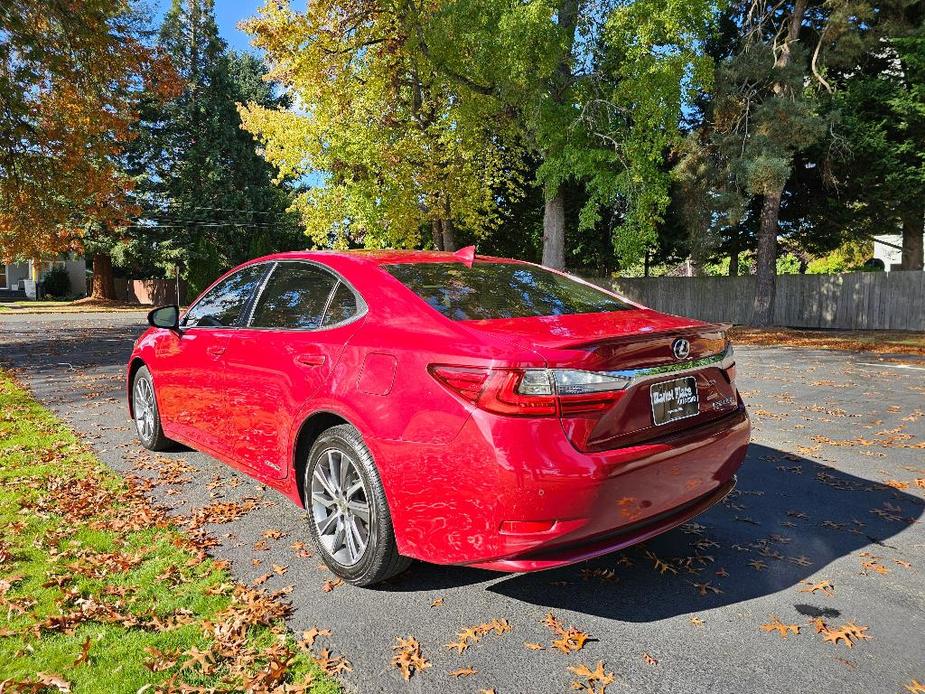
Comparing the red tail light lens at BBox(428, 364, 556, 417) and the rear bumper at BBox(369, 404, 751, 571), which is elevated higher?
the red tail light lens at BBox(428, 364, 556, 417)

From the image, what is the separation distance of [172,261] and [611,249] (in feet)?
89.9

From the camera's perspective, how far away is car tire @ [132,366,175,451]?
213 inches

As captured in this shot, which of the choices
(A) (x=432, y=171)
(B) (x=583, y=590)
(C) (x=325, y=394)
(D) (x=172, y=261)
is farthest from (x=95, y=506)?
(D) (x=172, y=261)

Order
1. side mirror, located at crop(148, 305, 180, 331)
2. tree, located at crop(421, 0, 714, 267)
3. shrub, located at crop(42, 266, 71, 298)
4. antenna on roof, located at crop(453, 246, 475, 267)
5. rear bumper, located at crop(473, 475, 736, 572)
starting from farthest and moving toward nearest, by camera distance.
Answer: shrub, located at crop(42, 266, 71, 298)
tree, located at crop(421, 0, 714, 267)
side mirror, located at crop(148, 305, 180, 331)
antenna on roof, located at crop(453, 246, 475, 267)
rear bumper, located at crop(473, 475, 736, 572)

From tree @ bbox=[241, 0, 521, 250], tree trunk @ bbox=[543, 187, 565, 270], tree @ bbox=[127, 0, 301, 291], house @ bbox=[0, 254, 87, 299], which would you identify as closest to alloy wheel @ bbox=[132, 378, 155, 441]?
tree @ bbox=[241, 0, 521, 250]

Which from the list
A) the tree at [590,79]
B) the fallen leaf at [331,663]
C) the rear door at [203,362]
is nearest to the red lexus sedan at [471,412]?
the rear door at [203,362]

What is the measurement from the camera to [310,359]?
3367 millimetres

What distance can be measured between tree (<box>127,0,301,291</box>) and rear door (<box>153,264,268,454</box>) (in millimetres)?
36344

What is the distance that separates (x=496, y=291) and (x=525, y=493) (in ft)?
4.41

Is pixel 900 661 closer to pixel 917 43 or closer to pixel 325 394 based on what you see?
pixel 325 394

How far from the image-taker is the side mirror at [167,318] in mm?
4816

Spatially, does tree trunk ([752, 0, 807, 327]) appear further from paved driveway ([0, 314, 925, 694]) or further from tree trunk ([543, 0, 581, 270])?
paved driveway ([0, 314, 925, 694])

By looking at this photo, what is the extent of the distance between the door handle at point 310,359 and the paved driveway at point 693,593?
1140mm

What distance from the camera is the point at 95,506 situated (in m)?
4.28
